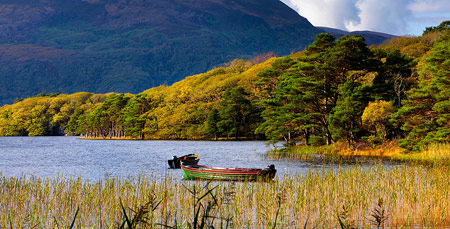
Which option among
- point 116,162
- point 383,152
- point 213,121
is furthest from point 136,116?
point 383,152

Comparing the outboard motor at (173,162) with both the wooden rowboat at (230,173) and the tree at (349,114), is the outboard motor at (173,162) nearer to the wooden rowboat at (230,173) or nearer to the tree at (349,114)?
the wooden rowboat at (230,173)

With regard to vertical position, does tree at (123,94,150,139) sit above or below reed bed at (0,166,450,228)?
above

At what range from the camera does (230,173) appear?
795 inches

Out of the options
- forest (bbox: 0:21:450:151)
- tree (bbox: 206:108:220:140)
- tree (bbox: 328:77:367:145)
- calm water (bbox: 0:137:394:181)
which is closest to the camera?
calm water (bbox: 0:137:394:181)

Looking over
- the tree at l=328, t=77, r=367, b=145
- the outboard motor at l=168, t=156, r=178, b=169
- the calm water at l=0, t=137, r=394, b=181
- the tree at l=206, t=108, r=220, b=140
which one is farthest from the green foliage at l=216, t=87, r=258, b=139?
the outboard motor at l=168, t=156, r=178, b=169

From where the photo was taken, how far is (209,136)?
3312 inches

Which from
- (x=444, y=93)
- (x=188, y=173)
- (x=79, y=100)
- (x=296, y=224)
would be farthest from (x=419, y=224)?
(x=79, y=100)

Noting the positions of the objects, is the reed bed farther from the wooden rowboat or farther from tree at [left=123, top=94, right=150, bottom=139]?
tree at [left=123, top=94, right=150, bottom=139]

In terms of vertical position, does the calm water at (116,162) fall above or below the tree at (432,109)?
below

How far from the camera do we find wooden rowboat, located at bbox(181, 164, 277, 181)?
19156mm

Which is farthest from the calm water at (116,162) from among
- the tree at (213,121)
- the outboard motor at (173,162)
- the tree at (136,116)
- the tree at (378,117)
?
the tree at (136,116)

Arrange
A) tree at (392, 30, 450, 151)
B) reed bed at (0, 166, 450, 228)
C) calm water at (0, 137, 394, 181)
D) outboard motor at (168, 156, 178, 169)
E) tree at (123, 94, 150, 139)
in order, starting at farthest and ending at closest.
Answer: tree at (123, 94, 150, 139) → outboard motor at (168, 156, 178, 169) → tree at (392, 30, 450, 151) → calm water at (0, 137, 394, 181) → reed bed at (0, 166, 450, 228)

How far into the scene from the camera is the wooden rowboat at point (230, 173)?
62.8ft

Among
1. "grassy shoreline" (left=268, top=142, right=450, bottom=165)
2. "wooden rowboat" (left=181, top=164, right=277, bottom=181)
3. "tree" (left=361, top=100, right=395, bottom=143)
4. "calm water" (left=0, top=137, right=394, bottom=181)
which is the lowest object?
"calm water" (left=0, top=137, right=394, bottom=181)
